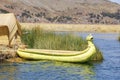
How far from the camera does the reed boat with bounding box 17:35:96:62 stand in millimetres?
26516

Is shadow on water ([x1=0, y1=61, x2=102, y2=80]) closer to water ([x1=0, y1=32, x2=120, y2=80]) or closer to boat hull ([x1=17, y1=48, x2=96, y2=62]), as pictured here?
water ([x1=0, y1=32, x2=120, y2=80])

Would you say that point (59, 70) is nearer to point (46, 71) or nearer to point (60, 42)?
point (46, 71)

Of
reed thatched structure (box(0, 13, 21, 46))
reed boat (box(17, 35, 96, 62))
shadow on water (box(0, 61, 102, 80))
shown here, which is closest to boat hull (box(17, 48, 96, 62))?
reed boat (box(17, 35, 96, 62))

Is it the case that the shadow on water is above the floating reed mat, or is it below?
below

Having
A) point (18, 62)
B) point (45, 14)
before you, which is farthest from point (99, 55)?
point (45, 14)

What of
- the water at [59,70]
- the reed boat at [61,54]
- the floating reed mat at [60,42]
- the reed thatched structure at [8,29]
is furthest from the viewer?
the floating reed mat at [60,42]

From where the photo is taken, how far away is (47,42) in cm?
2947

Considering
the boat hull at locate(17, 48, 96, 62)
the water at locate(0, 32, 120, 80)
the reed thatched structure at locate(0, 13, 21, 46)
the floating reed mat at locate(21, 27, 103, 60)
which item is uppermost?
the reed thatched structure at locate(0, 13, 21, 46)

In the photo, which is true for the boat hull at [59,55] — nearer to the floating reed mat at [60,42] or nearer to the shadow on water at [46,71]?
the shadow on water at [46,71]

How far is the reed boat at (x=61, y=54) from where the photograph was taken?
2652 cm

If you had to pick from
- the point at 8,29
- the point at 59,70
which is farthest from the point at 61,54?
the point at 8,29

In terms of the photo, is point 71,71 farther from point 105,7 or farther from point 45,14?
point 105,7

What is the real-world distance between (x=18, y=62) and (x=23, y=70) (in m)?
3.26

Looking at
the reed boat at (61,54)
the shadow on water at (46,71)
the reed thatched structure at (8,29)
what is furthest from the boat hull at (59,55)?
the reed thatched structure at (8,29)
